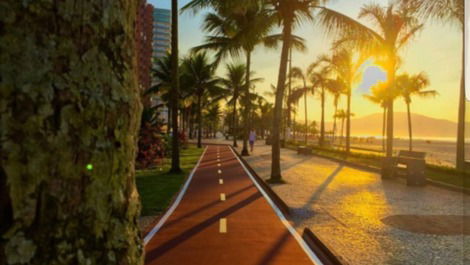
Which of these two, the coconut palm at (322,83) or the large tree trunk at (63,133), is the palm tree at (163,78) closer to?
the coconut palm at (322,83)

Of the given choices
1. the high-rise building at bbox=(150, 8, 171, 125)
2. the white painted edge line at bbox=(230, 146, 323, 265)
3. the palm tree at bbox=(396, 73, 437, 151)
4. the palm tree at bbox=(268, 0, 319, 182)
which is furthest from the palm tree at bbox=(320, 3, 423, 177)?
the high-rise building at bbox=(150, 8, 171, 125)

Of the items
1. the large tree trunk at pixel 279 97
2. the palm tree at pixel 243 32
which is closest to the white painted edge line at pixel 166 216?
the large tree trunk at pixel 279 97

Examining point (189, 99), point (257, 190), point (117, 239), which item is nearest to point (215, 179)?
point (257, 190)

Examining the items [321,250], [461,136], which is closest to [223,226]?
[321,250]

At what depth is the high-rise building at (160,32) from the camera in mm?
170962

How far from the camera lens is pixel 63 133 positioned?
1.23 metres

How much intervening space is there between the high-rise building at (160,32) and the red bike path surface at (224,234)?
559 feet

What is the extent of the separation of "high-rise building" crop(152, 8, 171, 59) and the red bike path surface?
170292mm

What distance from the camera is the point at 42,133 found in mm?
1189

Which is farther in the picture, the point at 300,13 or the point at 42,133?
the point at 300,13

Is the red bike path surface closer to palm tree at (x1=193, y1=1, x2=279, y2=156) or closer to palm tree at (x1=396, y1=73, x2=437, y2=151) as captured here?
palm tree at (x1=193, y1=1, x2=279, y2=156)

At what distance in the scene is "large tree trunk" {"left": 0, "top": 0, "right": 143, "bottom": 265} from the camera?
3.77ft

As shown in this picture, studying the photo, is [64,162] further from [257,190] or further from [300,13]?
[300,13]

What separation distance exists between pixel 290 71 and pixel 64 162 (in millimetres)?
42685
